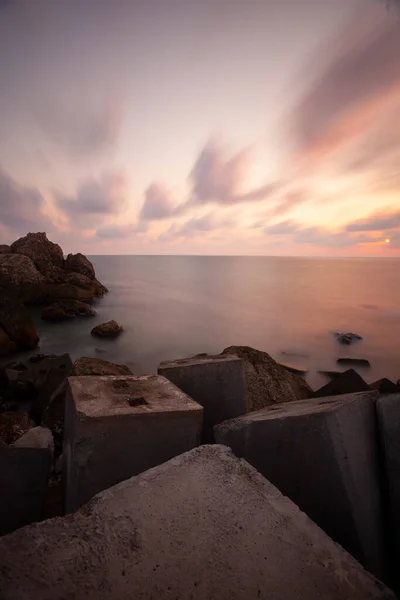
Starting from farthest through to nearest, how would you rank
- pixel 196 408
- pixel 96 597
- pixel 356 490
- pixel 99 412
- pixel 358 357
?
pixel 358 357
pixel 196 408
pixel 99 412
pixel 356 490
pixel 96 597

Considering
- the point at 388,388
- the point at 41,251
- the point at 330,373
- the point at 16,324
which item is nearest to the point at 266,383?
the point at 388,388

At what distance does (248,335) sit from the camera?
2056 cm

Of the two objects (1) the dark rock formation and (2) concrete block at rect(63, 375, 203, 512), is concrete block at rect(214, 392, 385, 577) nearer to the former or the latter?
(2) concrete block at rect(63, 375, 203, 512)

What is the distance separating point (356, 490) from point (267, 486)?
29.7 inches

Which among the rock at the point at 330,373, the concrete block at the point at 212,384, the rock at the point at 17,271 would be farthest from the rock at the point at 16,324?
the rock at the point at 17,271

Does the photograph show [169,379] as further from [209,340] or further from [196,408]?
[209,340]

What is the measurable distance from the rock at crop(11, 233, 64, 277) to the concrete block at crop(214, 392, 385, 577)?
35.0 m

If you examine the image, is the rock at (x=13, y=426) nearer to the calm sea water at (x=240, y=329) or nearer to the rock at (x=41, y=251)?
the calm sea water at (x=240, y=329)

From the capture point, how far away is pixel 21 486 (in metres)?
2.73

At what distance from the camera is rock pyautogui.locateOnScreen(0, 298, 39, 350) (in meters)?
14.2

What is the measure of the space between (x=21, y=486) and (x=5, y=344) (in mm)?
13215

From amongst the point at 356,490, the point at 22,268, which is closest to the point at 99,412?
the point at 356,490

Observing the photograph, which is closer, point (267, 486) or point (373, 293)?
point (267, 486)

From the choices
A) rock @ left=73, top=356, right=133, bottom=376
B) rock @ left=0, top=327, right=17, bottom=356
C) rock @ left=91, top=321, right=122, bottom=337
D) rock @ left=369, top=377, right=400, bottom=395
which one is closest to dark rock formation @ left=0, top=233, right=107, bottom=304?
rock @ left=91, top=321, right=122, bottom=337
